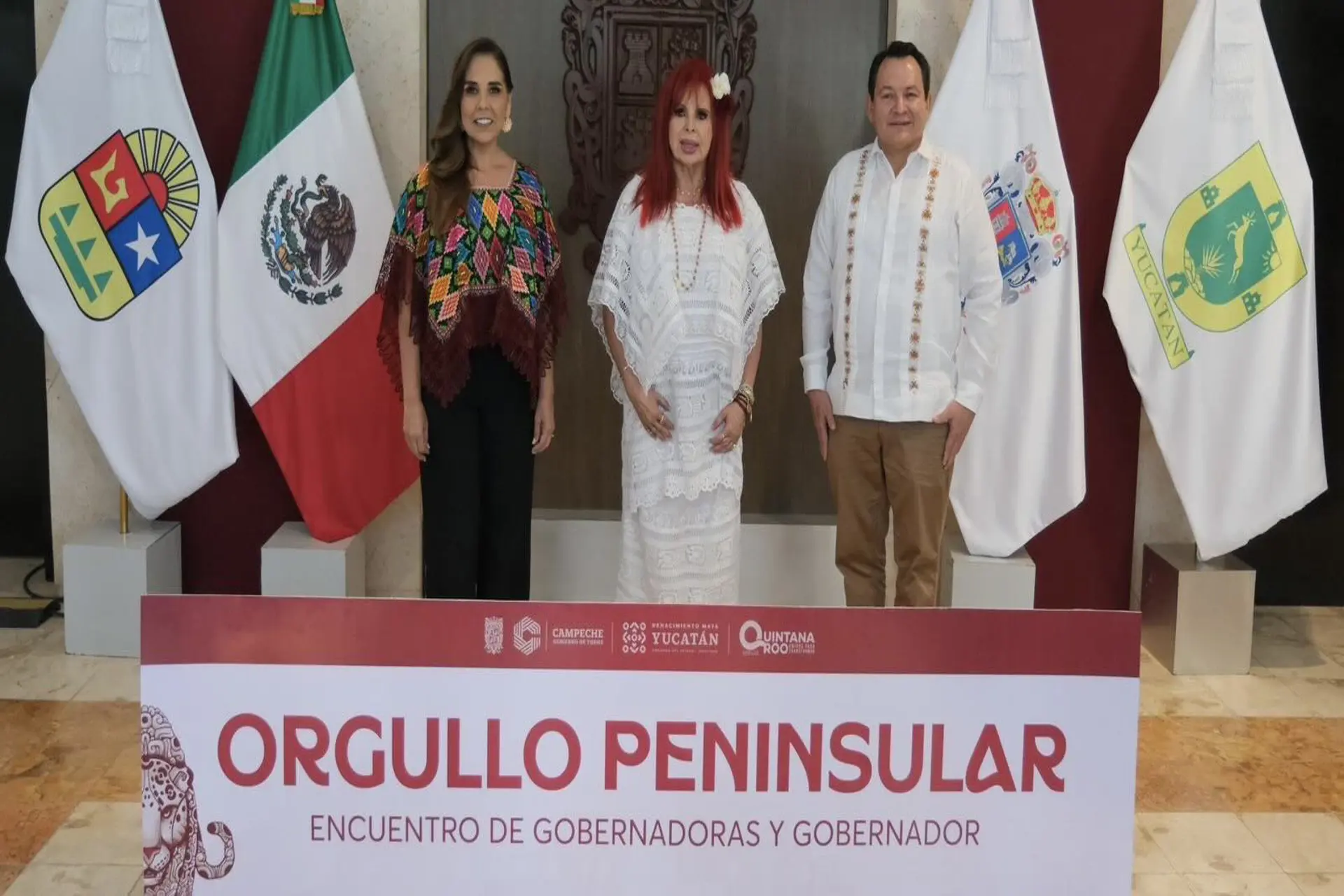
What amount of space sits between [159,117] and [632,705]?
8.08 ft

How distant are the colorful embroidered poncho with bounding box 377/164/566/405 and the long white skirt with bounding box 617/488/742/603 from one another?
0.42 m

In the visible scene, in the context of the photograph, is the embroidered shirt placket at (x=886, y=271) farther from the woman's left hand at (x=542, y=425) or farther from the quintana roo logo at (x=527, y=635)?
the quintana roo logo at (x=527, y=635)

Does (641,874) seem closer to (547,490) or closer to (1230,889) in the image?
(1230,889)

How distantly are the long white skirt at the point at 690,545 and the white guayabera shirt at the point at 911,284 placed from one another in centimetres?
39

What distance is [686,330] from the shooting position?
318 centimetres

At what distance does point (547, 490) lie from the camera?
167 inches

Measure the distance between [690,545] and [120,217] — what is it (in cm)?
175

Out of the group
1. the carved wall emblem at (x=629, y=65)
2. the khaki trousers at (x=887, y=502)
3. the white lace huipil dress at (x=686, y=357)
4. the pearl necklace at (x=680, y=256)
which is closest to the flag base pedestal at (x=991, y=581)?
the khaki trousers at (x=887, y=502)

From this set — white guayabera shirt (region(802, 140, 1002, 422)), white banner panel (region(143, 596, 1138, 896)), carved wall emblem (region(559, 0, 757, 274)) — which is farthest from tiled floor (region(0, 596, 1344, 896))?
carved wall emblem (region(559, 0, 757, 274))

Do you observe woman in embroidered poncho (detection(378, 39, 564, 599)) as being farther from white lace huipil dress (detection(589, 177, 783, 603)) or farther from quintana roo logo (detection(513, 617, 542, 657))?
quintana roo logo (detection(513, 617, 542, 657))

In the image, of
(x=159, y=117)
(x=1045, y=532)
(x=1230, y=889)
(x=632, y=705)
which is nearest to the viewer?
(x=632, y=705)

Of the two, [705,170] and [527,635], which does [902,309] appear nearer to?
[705,170]

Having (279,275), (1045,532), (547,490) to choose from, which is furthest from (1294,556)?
(279,275)

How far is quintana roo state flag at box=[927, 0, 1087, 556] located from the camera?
3.70m
